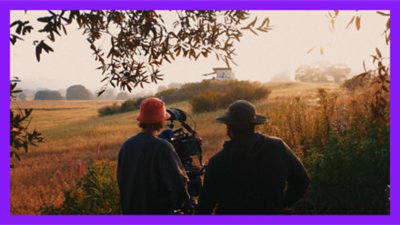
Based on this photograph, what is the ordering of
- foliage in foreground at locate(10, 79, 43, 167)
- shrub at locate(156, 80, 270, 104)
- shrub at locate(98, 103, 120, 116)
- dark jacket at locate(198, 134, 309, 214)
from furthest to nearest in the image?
shrub at locate(98, 103, 120, 116) → shrub at locate(156, 80, 270, 104) → foliage in foreground at locate(10, 79, 43, 167) → dark jacket at locate(198, 134, 309, 214)

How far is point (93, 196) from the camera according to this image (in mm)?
5832

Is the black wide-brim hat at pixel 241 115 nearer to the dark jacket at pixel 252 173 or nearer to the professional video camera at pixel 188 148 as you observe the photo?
the dark jacket at pixel 252 173

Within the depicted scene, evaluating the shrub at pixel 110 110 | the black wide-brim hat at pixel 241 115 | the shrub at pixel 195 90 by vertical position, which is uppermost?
the shrub at pixel 195 90

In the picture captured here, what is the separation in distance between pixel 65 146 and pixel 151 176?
5.66m

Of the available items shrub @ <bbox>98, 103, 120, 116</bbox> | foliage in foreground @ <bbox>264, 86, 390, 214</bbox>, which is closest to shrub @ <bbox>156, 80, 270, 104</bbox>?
shrub @ <bbox>98, 103, 120, 116</bbox>

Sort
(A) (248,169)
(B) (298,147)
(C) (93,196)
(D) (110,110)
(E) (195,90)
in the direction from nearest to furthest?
(A) (248,169), (C) (93,196), (B) (298,147), (E) (195,90), (D) (110,110)

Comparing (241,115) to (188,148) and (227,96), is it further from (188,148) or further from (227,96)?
(227,96)

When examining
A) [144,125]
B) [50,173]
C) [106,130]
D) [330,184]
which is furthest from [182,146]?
[106,130]

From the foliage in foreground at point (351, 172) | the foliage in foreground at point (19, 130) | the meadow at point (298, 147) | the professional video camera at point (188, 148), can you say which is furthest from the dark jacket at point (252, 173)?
the foliage in foreground at point (351, 172)

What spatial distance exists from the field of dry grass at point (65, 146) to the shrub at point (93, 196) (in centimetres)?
29

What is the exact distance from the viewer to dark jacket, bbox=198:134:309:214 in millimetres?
3312

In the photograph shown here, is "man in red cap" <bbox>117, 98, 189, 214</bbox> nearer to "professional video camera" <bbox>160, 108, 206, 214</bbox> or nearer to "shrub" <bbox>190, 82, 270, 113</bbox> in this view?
"professional video camera" <bbox>160, 108, 206, 214</bbox>

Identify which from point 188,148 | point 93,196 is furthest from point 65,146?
point 188,148

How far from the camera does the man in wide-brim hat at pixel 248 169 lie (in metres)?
3.31
